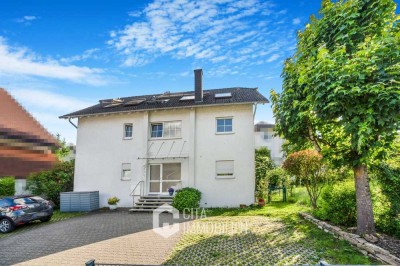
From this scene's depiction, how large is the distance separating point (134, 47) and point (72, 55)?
2.67 feet

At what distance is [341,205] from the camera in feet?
33.9

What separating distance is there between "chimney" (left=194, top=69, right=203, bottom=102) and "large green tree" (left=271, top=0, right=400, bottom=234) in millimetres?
8701

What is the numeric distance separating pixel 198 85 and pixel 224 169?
6343mm

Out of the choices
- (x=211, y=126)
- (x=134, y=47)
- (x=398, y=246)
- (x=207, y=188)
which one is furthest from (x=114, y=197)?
(x=134, y=47)

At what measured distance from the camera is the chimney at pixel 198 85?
18.7 metres

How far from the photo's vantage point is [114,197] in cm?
1828

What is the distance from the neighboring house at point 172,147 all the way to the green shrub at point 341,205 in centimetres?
609

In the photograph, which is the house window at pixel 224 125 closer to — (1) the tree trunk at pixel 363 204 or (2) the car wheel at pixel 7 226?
(1) the tree trunk at pixel 363 204

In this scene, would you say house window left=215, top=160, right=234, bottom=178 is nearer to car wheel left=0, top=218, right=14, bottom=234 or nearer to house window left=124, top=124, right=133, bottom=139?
house window left=124, top=124, right=133, bottom=139

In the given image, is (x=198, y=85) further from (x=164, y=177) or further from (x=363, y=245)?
(x=363, y=245)

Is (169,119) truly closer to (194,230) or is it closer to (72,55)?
(194,230)

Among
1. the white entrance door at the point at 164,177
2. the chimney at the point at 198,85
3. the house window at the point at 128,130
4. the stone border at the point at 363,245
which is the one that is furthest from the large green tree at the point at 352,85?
the house window at the point at 128,130

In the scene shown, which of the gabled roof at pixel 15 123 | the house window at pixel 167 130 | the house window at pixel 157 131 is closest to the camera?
the gabled roof at pixel 15 123

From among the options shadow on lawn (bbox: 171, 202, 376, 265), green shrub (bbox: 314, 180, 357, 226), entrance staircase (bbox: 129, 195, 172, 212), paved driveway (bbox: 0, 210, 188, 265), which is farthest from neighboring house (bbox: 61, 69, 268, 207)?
green shrub (bbox: 314, 180, 357, 226)
